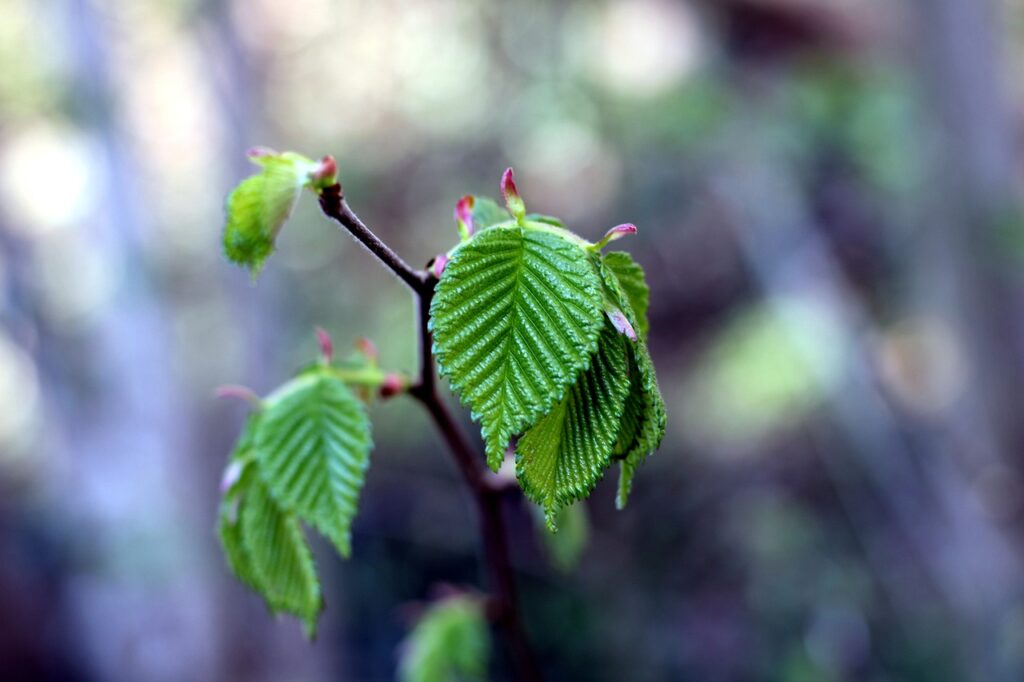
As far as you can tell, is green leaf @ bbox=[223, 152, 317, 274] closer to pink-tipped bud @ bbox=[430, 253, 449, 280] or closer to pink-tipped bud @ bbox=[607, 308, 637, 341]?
pink-tipped bud @ bbox=[430, 253, 449, 280]

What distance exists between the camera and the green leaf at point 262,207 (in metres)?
0.58

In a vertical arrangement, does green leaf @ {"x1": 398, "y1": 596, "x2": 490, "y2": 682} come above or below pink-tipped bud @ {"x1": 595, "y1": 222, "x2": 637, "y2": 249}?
below

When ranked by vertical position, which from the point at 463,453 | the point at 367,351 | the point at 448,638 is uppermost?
the point at 367,351

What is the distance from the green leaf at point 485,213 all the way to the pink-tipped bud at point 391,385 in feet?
0.45

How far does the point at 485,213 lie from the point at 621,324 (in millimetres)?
223

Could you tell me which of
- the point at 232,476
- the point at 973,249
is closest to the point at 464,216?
the point at 232,476

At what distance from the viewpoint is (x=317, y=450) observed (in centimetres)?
64

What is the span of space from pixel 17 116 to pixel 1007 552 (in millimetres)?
4865

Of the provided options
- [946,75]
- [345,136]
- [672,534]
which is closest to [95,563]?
[672,534]

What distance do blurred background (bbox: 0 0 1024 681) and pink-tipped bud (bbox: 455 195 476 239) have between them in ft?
7.16

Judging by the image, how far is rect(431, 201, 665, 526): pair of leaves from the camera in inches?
18.2

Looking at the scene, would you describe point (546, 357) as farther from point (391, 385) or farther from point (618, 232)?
point (391, 385)

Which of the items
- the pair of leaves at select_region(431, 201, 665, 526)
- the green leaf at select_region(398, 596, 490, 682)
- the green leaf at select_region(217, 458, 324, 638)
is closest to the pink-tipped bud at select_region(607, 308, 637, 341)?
the pair of leaves at select_region(431, 201, 665, 526)

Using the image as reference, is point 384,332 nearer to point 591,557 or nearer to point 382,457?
point 382,457
